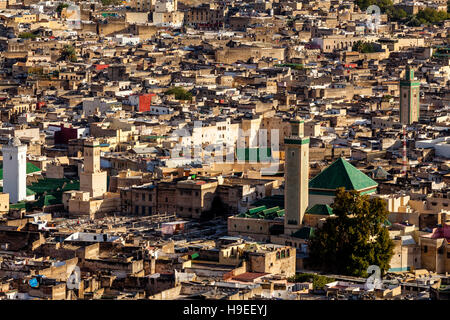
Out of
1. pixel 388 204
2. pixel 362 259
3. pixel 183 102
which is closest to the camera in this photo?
pixel 362 259

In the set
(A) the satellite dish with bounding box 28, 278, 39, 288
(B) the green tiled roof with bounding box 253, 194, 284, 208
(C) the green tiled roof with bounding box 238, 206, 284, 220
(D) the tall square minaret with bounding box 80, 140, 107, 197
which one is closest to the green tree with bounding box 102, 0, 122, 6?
(D) the tall square minaret with bounding box 80, 140, 107, 197

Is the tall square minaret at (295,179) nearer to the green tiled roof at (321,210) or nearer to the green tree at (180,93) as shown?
the green tiled roof at (321,210)

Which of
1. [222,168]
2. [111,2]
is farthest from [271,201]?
[111,2]

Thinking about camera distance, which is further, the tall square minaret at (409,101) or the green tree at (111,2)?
the green tree at (111,2)

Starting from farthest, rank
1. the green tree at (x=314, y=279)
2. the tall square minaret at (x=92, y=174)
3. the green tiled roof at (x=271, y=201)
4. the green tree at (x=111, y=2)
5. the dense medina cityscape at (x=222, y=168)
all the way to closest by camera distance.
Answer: the green tree at (x=111, y=2) → the tall square minaret at (x=92, y=174) → the green tiled roof at (x=271, y=201) → the dense medina cityscape at (x=222, y=168) → the green tree at (x=314, y=279)

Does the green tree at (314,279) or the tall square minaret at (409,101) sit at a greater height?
the tall square minaret at (409,101)

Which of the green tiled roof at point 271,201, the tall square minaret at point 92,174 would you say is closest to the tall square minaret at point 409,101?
the tall square minaret at point 92,174
